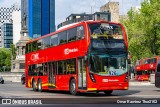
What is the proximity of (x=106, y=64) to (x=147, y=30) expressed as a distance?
39.7 m

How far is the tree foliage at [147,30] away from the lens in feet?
200

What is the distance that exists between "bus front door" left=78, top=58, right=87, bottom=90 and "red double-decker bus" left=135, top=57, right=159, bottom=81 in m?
33.2

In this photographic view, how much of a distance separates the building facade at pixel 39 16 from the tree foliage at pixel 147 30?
110 meters

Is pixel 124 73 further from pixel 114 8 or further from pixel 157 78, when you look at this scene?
pixel 114 8

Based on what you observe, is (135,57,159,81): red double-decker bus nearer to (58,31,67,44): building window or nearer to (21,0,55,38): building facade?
(58,31,67,44): building window

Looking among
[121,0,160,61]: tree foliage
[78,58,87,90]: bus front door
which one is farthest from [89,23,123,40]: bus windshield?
[121,0,160,61]: tree foliage

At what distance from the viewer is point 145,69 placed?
61.0 m

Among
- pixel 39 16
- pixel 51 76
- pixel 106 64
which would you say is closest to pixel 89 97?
pixel 106 64

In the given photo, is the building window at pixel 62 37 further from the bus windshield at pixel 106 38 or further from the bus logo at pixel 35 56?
the bus logo at pixel 35 56

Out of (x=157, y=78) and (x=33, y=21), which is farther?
(x=33, y=21)

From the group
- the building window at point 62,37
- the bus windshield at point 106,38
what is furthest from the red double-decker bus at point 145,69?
the bus windshield at point 106,38

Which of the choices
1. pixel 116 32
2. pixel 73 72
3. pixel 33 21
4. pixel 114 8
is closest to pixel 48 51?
pixel 73 72

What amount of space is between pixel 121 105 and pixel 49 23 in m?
168

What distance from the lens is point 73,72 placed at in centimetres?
2381
